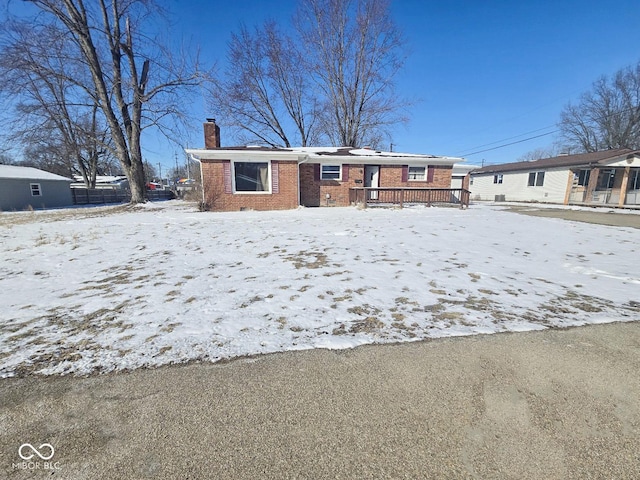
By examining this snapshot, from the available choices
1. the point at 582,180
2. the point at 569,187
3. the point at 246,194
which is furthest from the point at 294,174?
the point at 582,180

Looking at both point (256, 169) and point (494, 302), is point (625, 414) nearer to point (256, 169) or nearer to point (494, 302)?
point (494, 302)

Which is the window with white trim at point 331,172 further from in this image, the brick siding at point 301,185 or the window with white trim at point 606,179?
the window with white trim at point 606,179

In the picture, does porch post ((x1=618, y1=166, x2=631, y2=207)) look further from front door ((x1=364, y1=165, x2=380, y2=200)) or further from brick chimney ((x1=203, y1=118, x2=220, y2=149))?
brick chimney ((x1=203, y1=118, x2=220, y2=149))

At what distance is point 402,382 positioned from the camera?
1.92 m

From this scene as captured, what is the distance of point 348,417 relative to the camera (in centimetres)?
163

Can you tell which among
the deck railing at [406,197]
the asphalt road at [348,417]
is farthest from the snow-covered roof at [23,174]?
the asphalt road at [348,417]

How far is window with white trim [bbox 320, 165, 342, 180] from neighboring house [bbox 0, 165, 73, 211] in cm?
1793

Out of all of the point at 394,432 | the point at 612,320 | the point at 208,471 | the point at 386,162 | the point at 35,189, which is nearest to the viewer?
the point at 208,471

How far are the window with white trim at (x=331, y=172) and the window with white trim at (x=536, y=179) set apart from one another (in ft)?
60.2

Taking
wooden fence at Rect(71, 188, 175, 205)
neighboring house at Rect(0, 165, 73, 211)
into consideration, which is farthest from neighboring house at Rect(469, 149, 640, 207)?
neighboring house at Rect(0, 165, 73, 211)

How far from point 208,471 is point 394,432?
96 centimetres

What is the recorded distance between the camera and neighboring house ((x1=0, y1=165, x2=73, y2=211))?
18281 mm

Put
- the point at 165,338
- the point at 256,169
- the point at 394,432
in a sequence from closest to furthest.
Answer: the point at 394,432
the point at 165,338
the point at 256,169

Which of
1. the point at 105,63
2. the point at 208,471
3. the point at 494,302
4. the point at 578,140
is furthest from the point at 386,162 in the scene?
the point at 578,140
